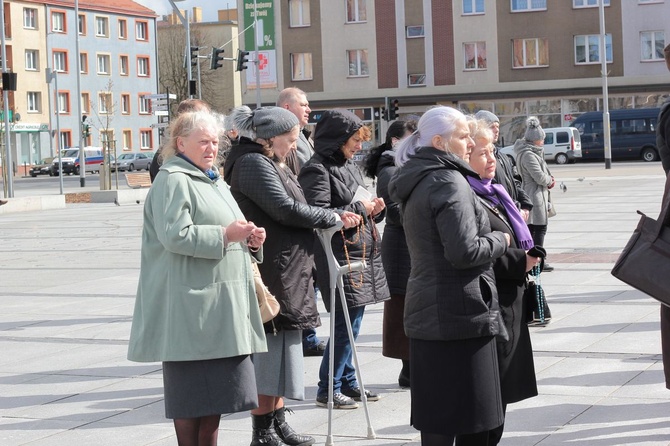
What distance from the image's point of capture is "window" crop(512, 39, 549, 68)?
2386 inches

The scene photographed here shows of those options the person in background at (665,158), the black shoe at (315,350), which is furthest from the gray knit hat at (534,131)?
the person in background at (665,158)

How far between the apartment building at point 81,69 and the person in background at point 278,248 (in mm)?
71621

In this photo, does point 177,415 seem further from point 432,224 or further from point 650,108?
point 650,108

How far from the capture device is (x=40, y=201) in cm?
3191

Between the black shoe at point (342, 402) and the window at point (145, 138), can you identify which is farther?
the window at point (145, 138)

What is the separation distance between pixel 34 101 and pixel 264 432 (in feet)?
263

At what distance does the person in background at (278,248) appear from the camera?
6113 millimetres

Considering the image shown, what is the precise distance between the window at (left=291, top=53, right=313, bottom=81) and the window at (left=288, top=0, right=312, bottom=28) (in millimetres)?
1713

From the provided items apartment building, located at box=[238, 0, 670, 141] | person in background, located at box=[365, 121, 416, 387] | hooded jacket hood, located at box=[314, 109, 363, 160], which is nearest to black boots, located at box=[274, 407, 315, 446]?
person in background, located at box=[365, 121, 416, 387]

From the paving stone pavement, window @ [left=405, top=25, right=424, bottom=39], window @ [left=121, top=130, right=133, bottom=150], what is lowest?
the paving stone pavement

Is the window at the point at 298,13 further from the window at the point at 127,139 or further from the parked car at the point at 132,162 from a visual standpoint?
the window at the point at 127,139

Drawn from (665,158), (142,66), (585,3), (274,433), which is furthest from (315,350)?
(142,66)

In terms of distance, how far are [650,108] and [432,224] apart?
53.0 meters

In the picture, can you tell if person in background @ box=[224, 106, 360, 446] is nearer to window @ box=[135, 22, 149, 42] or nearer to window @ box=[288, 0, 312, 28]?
window @ box=[288, 0, 312, 28]
